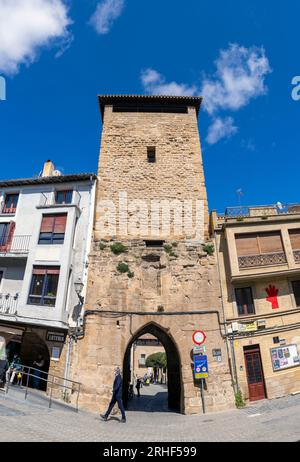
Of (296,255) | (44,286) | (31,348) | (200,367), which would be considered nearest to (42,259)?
(44,286)

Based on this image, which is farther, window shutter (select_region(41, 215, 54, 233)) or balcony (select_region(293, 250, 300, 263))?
window shutter (select_region(41, 215, 54, 233))

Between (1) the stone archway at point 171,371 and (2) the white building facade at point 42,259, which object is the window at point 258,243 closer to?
(1) the stone archway at point 171,371

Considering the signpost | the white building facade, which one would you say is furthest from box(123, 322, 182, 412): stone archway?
the white building facade

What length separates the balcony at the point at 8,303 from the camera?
38.4 ft

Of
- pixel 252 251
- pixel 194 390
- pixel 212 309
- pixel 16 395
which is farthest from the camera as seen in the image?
pixel 252 251

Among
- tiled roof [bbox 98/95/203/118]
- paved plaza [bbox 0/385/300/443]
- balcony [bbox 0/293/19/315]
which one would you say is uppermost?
tiled roof [bbox 98/95/203/118]

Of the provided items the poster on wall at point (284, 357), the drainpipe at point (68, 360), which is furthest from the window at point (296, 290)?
the drainpipe at point (68, 360)

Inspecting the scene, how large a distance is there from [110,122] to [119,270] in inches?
370

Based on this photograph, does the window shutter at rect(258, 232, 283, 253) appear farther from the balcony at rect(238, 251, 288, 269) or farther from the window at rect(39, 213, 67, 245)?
the window at rect(39, 213, 67, 245)

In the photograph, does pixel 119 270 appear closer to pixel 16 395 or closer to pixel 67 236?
pixel 67 236

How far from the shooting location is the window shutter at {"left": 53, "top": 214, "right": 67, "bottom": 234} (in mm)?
12373

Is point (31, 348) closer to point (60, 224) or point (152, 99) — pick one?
point (60, 224)
